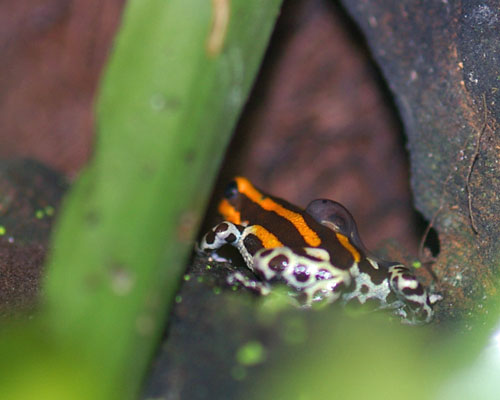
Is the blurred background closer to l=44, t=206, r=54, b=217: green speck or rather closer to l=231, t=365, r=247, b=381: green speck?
l=44, t=206, r=54, b=217: green speck

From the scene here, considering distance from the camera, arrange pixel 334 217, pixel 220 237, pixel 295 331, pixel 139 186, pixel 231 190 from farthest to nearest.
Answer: pixel 231 190
pixel 220 237
pixel 334 217
pixel 295 331
pixel 139 186

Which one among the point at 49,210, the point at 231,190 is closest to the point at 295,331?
the point at 231,190

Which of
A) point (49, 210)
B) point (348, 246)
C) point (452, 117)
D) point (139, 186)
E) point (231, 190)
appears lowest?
point (49, 210)

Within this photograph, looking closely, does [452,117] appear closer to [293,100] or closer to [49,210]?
[293,100]

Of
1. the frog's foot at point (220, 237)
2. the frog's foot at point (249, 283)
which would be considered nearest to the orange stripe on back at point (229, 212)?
the frog's foot at point (220, 237)

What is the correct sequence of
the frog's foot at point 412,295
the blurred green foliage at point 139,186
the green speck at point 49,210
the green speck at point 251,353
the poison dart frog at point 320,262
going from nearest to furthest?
the blurred green foliage at point 139,186, the green speck at point 251,353, the frog's foot at point 412,295, the poison dart frog at point 320,262, the green speck at point 49,210

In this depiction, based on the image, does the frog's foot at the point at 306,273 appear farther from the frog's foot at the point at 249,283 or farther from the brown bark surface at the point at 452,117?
the brown bark surface at the point at 452,117

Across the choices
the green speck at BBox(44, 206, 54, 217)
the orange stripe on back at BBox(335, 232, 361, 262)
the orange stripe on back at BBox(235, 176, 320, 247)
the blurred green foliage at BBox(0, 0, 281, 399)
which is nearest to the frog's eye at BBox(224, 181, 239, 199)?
the orange stripe on back at BBox(235, 176, 320, 247)

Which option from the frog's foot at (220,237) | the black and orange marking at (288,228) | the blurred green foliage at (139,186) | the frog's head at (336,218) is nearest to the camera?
the blurred green foliage at (139,186)
